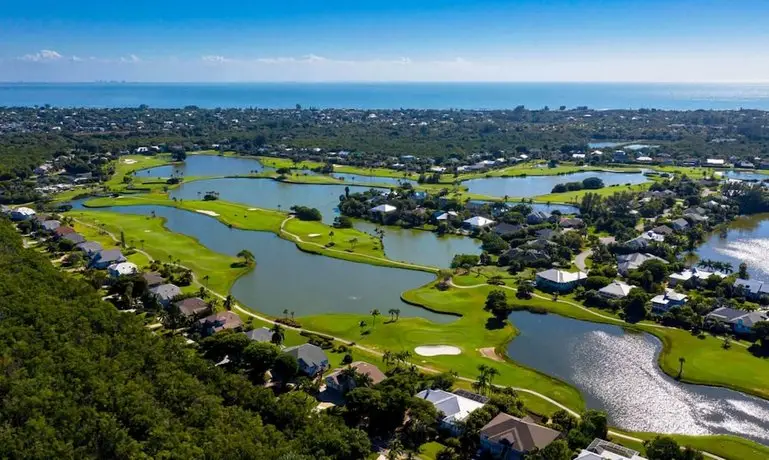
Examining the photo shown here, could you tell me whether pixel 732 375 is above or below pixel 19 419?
below

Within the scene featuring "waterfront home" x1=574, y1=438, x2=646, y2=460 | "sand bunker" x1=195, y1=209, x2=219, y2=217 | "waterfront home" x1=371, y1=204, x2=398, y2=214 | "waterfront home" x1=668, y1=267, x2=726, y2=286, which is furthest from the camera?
"sand bunker" x1=195, y1=209, x2=219, y2=217

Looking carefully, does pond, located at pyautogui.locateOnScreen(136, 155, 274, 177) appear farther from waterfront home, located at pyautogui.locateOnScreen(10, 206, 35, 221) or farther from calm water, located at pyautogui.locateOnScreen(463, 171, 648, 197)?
calm water, located at pyautogui.locateOnScreen(463, 171, 648, 197)

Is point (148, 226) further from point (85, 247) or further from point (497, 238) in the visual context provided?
point (497, 238)

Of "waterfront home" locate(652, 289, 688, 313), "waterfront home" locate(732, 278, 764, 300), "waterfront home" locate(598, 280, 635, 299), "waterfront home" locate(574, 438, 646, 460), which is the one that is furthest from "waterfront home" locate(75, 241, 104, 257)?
"waterfront home" locate(732, 278, 764, 300)

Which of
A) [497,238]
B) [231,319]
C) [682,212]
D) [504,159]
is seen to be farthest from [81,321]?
[504,159]

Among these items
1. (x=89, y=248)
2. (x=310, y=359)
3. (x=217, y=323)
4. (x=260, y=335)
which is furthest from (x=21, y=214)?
(x=310, y=359)

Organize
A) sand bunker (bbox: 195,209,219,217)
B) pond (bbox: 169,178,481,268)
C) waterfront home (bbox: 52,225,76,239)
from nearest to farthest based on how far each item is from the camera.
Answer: waterfront home (bbox: 52,225,76,239), pond (bbox: 169,178,481,268), sand bunker (bbox: 195,209,219,217)
